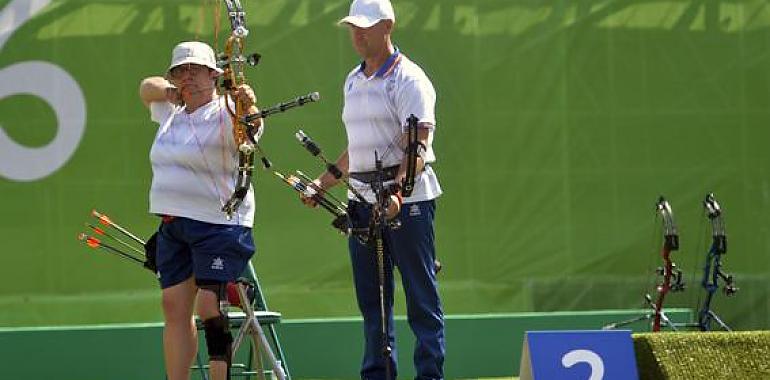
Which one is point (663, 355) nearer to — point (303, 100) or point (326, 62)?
point (303, 100)

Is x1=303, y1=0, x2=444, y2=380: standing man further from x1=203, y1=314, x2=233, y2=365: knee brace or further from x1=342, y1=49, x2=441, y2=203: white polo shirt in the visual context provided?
x1=203, y1=314, x2=233, y2=365: knee brace

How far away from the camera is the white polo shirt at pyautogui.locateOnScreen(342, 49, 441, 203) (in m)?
5.39

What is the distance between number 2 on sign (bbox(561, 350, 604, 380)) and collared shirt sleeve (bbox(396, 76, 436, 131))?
894mm

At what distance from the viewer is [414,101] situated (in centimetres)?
536

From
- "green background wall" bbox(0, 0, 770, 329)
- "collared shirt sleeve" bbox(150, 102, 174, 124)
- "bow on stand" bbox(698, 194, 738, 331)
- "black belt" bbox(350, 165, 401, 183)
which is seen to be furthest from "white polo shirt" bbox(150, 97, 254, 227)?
"bow on stand" bbox(698, 194, 738, 331)

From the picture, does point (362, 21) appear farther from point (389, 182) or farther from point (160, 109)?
point (160, 109)

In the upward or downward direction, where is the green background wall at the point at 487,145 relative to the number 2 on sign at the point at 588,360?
upward

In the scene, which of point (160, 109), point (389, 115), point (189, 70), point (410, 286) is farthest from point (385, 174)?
point (160, 109)

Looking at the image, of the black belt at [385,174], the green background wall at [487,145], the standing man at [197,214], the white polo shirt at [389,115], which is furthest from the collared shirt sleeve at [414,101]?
the green background wall at [487,145]

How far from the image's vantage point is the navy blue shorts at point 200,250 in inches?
205

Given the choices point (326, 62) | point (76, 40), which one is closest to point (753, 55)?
point (326, 62)

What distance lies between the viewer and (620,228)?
7.68 metres

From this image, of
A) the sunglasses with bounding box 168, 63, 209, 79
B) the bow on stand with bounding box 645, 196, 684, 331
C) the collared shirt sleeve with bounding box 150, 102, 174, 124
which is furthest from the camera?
the bow on stand with bounding box 645, 196, 684, 331

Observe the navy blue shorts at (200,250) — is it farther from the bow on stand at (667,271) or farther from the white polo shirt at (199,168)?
the bow on stand at (667,271)
